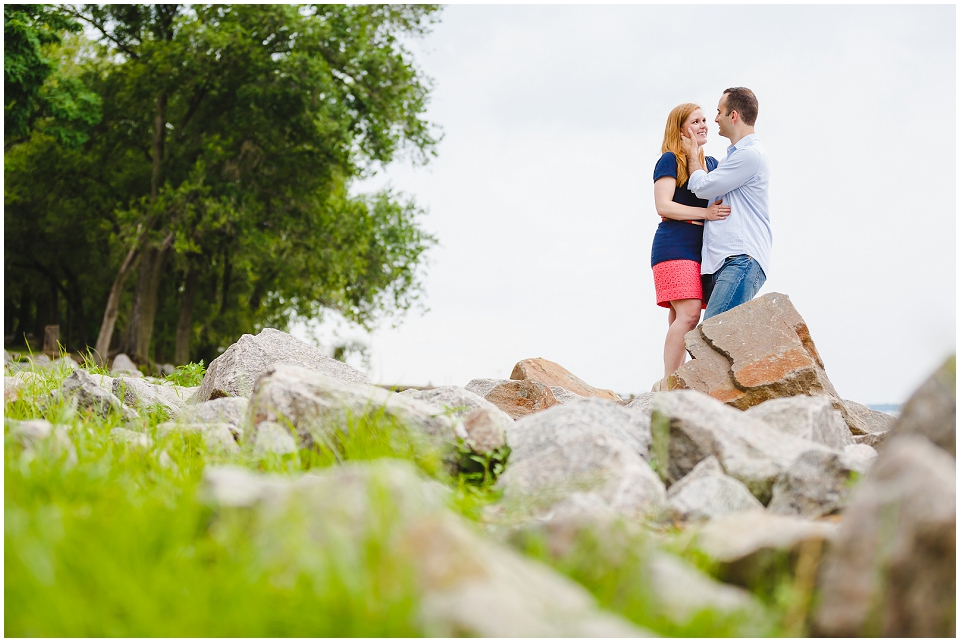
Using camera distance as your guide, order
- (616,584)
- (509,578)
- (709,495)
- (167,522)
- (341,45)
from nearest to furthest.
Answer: (509,578), (616,584), (167,522), (709,495), (341,45)

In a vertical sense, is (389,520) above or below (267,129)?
below

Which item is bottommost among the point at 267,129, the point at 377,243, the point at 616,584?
the point at 616,584

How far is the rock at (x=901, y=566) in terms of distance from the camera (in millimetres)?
1906

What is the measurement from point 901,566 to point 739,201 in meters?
5.09

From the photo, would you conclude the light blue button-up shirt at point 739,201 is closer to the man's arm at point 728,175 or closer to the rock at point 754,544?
the man's arm at point 728,175

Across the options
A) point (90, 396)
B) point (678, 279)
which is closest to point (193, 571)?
point (90, 396)

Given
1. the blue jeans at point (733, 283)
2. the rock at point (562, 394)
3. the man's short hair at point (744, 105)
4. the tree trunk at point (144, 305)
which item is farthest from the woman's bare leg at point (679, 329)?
the tree trunk at point (144, 305)

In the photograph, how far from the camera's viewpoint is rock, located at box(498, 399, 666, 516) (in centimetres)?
298

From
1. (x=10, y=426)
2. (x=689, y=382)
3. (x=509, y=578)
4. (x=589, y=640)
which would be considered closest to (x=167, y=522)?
(x=509, y=578)

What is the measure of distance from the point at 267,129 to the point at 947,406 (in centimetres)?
1912

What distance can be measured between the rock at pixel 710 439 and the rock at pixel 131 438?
2.35m

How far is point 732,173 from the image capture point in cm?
643

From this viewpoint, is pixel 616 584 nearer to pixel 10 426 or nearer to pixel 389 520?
pixel 389 520

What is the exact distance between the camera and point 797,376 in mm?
5887
